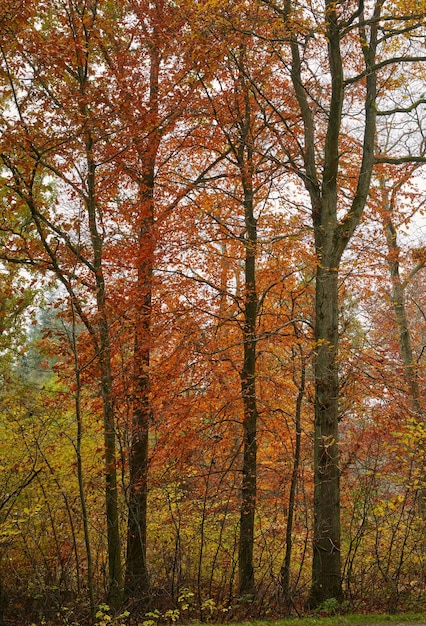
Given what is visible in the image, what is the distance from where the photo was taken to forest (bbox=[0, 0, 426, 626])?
316 inches

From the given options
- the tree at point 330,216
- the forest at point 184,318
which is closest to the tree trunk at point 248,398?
the forest at point 184,318

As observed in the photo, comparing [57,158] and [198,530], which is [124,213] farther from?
[198,530]

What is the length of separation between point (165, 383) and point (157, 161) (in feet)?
15.0

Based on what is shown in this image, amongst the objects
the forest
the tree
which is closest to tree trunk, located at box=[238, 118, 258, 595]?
the forest

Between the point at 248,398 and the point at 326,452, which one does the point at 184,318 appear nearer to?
the point at 248,398

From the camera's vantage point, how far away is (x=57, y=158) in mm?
10117

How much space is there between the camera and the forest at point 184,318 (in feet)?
26.3

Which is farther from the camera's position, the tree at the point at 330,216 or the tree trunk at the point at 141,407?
the tree trunk at the point at 141,407

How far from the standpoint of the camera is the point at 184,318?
10.6 meters

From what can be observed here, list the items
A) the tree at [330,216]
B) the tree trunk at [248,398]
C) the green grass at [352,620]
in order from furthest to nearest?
the tree trunk at [248,398] < the tree at [330,216] < the green grass at [352,620]

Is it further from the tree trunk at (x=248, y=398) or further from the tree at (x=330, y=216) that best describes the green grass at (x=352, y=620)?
the tree trunk at (x=248, y=398)

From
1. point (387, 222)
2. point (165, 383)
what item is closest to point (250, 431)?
point (165, 383)

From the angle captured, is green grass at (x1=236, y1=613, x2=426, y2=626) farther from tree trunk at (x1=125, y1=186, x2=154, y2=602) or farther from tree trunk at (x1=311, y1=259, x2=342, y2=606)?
tree trunk at (x1=125, y1=186, x2=154, y2=602)

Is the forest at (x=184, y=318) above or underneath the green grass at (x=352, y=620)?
above
